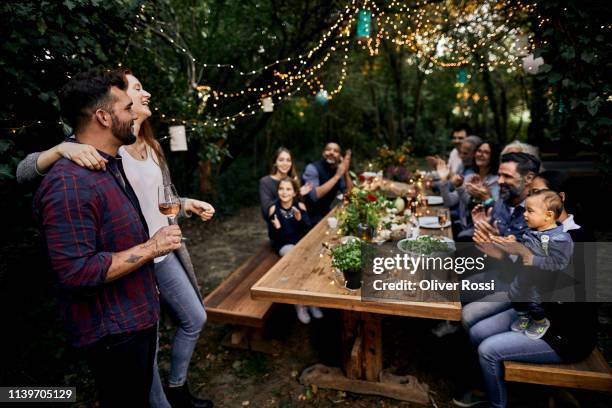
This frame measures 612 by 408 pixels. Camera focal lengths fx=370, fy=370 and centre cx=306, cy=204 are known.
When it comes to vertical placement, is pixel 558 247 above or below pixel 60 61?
below

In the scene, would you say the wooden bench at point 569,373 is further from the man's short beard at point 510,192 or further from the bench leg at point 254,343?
the bench leg at point 254,343

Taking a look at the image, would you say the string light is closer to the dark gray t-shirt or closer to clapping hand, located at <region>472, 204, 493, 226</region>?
the dark gray t-shirt

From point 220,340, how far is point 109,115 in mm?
2625

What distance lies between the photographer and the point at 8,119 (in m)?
2.34

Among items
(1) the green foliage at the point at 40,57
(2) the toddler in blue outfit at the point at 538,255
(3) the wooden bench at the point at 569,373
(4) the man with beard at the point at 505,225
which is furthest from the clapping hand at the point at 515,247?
(1) the green foliage at the point at 40,57

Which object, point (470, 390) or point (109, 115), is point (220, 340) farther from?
point (109, 115)

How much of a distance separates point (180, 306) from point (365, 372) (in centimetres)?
150

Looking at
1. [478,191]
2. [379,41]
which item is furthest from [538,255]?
[379,41]

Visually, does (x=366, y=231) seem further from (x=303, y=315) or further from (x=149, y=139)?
(x=149, y=139)

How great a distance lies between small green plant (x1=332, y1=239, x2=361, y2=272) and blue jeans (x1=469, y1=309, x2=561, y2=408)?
0.99 meters

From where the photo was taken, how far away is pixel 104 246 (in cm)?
161

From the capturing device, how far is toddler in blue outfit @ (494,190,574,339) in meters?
2.14

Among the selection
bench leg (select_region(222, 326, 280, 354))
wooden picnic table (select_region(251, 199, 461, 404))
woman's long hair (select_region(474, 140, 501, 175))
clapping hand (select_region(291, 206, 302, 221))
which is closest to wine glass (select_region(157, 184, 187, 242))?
wooden picnic table (select_region(251, 199, 461, 404))

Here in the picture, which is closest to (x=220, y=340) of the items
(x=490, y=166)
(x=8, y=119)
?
(x=8, y=119)
